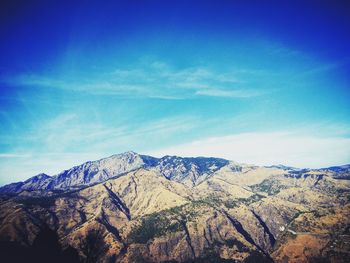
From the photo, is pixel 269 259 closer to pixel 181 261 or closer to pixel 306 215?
pixel 306 215

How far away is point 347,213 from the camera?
160m

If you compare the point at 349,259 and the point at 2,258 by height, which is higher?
the point at 2,258

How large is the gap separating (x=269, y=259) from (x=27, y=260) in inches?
6742

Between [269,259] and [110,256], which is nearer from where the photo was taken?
[269,259]

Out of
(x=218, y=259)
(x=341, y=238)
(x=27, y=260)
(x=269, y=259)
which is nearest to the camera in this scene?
(x=27, y=260)

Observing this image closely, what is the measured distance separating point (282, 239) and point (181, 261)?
250 ft

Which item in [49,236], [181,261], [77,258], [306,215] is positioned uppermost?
[49,236]

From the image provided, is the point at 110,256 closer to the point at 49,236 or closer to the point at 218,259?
the point at 218,259

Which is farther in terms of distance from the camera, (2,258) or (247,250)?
(247,250)

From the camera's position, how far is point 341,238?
140m

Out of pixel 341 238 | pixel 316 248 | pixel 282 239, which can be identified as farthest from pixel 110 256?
pixel 341 238

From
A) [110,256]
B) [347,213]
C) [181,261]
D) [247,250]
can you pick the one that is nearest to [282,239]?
[247,250]

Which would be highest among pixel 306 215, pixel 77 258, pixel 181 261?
pixel 77 258

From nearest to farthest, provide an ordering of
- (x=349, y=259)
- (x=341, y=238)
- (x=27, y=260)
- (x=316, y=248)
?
(x=27, y=260) → (x=349, y=259) → (x=341, y=238) → (x=316, y=248)
